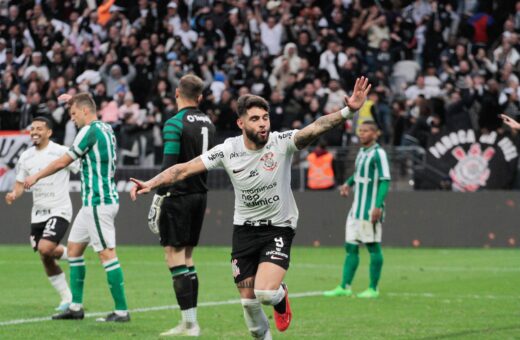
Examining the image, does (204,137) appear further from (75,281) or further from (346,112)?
(346,112)

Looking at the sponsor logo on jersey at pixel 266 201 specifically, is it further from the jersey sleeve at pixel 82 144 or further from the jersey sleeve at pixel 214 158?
the jersey sleeve at pixel 82 144

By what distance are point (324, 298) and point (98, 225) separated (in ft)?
12.0

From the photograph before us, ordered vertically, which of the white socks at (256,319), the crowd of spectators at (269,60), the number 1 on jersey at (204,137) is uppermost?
the crowd of spectators at (269,60)

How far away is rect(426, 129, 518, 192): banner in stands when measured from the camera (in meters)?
22.4

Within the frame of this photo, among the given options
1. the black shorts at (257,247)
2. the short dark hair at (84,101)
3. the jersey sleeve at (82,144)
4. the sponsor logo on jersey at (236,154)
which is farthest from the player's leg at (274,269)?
the short dark hair at (84,101)

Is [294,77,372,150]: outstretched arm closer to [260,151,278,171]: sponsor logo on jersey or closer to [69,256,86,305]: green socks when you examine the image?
[260,151,278,171]: sponsor logo on jersey

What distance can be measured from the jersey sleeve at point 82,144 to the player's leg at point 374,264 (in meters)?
4.49

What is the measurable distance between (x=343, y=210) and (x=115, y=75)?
7.25 m

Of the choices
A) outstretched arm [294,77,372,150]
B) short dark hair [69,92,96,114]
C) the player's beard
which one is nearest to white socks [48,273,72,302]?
short dark hair [69,92,96,114]

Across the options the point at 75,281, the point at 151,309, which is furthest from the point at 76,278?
the point at 151,309

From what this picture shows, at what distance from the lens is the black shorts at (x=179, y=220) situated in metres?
10.6

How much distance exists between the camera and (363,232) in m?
14.6

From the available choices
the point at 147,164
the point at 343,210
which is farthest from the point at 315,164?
the point at 147,164

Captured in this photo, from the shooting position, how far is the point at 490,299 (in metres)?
13.8
